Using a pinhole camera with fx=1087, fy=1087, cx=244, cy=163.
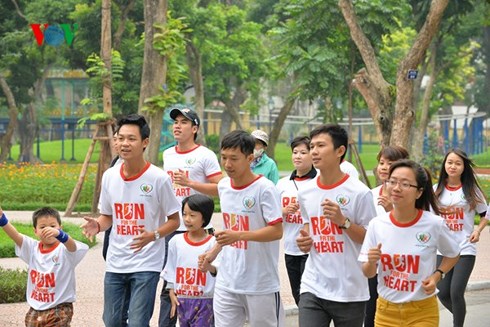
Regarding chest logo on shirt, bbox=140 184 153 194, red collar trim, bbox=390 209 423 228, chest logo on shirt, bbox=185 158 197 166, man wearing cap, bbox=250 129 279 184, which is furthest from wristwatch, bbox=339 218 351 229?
man wearing cap, bbox=250 129 279 184

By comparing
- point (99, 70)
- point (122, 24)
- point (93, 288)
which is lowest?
point (93, 288)

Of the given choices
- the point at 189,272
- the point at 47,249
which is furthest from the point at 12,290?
the point at 189,272

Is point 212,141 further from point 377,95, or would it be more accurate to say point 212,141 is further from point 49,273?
point 49,273

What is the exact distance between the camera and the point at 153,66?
70.3 ft

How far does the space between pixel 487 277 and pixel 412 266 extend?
7242 millimetres

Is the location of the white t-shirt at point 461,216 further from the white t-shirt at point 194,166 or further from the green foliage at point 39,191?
the green foliage at point 39,191

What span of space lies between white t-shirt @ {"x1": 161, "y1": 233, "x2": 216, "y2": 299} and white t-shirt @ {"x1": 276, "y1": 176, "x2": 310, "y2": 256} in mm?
1344

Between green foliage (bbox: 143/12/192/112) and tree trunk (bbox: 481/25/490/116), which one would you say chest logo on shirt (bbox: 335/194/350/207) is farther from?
tree trunk (bbox: 481/25/490/116)

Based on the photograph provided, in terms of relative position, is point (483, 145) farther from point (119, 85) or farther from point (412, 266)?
point (412, 266)

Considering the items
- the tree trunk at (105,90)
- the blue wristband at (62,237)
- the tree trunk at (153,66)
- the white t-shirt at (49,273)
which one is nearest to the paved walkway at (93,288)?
the white t-shirt at (49,273)

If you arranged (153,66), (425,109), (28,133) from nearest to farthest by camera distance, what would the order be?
(153,66) → (425,109) → (28,133)

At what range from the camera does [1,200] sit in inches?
973

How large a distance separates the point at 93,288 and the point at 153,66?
389 inches

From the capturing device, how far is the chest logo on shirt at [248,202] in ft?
22.7
